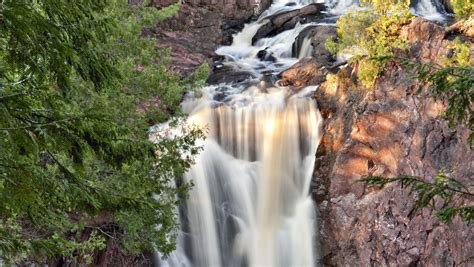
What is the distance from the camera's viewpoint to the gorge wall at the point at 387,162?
10758 millimetres

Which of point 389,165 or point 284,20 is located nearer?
point 389,165

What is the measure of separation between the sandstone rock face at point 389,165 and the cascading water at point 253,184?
2.33ft

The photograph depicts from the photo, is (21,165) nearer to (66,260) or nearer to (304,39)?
(66,260)

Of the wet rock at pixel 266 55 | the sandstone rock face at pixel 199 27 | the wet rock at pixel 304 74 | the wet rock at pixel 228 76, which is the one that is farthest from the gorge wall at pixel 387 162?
the sandstone rock face at pixel 199 27

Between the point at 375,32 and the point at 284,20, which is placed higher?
the point at 375,32

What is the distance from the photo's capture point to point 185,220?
42.6 ft

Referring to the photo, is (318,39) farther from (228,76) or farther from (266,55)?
(228,76)

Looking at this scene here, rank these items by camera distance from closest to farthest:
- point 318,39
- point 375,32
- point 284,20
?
point 375,32, point 318,39, point 284,20

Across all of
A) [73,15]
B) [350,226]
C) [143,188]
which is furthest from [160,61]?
[73,15]

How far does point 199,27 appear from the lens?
2573 cm

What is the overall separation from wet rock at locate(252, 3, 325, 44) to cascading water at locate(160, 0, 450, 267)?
9.59 m

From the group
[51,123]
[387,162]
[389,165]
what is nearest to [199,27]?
[387,162]

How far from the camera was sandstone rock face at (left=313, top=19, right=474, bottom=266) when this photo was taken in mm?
10734

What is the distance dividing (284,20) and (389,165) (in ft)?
49.8
